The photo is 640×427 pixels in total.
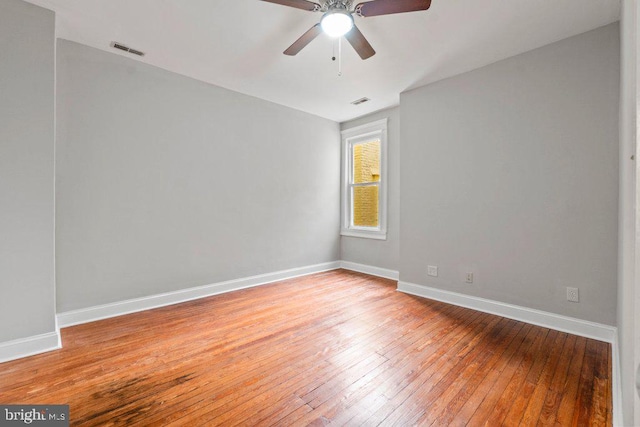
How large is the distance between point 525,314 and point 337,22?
10.3ft

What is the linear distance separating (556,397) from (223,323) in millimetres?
2609

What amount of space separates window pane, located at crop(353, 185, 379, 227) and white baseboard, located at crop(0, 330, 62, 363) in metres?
4.05

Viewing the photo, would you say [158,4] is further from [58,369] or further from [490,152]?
[490,152]

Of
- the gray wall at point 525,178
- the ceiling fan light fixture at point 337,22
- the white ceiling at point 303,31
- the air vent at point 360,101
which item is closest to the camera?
the ceiling fan light fixture at point 337,22

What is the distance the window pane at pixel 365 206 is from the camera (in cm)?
482

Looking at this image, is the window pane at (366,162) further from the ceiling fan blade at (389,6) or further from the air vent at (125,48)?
the air vent at (125,48)

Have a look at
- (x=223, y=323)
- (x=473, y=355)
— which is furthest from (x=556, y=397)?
(x=223, y=323)

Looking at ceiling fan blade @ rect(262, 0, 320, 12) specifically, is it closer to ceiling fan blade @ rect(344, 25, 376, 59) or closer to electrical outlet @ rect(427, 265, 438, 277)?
ceiling fan blade @ rect(344, 25, 376, 59)

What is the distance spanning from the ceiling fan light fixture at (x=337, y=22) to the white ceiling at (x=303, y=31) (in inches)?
13.8

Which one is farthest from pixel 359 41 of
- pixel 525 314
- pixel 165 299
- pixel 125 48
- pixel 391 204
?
pixel 165 299

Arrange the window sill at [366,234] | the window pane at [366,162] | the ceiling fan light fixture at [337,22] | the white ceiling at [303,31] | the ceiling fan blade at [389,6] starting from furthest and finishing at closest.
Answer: the window pane at [366,162]
the window sill at [366,234]
the white ceiling at [303,31]
the ceiling fan light fixture at [337,22]
the ceiling fan blade at [389,6]

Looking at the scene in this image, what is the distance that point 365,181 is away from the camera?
4973mm

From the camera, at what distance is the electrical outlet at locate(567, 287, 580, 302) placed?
2.55 metres

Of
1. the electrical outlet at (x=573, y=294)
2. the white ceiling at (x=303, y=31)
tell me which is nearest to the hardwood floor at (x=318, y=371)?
the electrical outlet at (x=573, y=294)
